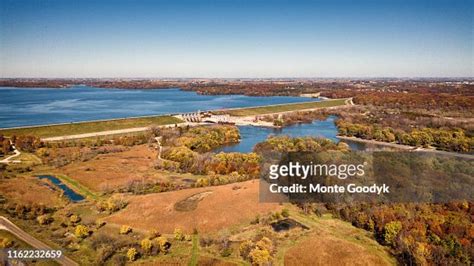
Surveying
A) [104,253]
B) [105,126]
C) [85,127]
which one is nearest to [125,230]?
[104,253]

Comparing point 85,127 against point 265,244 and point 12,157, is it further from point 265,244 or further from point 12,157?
point 265,244

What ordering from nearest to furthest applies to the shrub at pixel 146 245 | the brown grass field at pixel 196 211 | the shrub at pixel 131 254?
the shrub at pixel 131 254, the shrub at pixel 146 245, the brown grass field at pixel 196 211

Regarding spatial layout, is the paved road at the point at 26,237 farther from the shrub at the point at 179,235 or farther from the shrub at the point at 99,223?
the shrub at the point at 179,235

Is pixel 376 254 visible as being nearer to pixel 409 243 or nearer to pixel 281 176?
pixel 409 243

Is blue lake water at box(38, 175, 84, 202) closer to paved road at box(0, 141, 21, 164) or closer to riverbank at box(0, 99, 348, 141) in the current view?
paved road at box(0, 141, 21, 164)

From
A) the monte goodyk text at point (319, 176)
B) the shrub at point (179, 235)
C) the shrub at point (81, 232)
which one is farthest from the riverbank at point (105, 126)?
the monte goodyk text at point (319, 176)

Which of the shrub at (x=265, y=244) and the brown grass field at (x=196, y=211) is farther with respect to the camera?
the brown grass field at (x=196, y=211)
